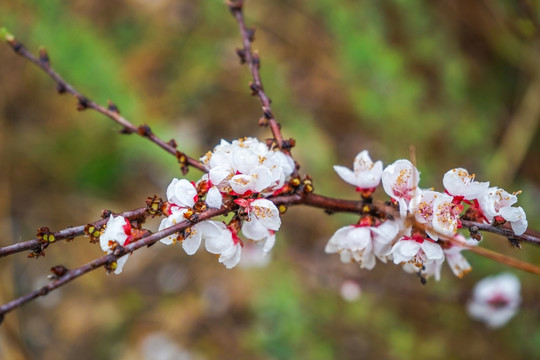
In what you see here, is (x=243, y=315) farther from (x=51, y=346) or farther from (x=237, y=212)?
(x=237, y=212)

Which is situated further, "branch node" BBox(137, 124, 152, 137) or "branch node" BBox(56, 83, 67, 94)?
"branch node" BBox(56, 83, 67, 94)

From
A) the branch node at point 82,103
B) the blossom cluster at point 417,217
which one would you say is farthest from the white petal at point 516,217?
the branch node at point 82,103

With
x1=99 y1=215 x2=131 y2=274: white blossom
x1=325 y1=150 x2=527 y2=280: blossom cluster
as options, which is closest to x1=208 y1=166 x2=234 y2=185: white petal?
x1=99 y1=215 x2=131 y2=274: white blossom

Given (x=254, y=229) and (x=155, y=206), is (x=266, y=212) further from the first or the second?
(x=155, y=206)

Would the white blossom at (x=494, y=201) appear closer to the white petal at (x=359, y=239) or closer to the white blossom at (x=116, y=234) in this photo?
the white petal at (x=359, y=239)

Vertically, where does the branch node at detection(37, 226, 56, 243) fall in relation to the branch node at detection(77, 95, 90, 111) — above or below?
below

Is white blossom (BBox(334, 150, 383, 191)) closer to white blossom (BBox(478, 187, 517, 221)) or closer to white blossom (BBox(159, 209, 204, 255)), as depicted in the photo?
white blossom (BBox(478, 187, 517, 221))

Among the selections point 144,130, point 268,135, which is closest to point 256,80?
point 144,130
